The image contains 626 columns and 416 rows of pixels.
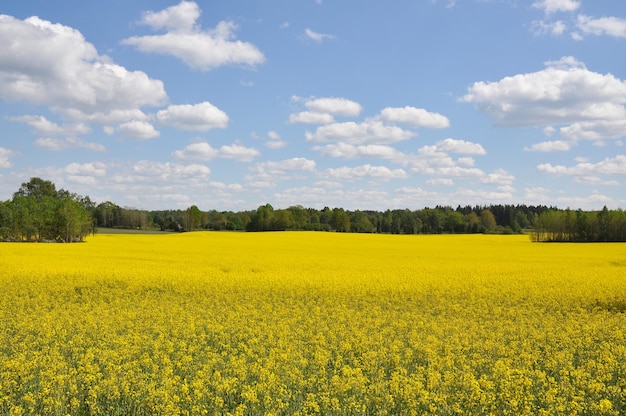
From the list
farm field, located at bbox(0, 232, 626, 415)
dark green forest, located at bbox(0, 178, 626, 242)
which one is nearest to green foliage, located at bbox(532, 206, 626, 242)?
dark green forest, located at bbox(0, 178, 626, 242)

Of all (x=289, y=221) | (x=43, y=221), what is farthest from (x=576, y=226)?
(x=43, y=221)

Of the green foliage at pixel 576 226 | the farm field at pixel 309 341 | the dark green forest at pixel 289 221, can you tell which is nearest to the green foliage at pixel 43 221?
the dark green forest at pixel 289 221

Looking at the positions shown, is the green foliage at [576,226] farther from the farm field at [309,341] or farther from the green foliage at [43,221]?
the green foliage at [43,221]

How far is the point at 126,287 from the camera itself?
23.7 meters

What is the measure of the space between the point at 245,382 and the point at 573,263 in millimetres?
32994

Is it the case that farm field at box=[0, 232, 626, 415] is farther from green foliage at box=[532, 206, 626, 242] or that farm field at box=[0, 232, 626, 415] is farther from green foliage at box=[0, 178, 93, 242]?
green foliage at box=[532, 206, 626, 242]

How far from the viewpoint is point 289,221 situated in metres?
106

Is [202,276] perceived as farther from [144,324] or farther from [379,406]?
[379,406]

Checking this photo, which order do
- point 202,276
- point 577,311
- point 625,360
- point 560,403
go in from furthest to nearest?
point 202,276 < point 577,311 < point 625,360 < point 560,403

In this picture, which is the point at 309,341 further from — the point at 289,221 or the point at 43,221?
the point at 289,221

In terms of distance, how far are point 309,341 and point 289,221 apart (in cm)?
9374

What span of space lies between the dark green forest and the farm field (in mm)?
46451

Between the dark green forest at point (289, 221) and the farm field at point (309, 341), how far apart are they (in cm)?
4645

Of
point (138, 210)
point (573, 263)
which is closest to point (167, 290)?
point (573, 263)
